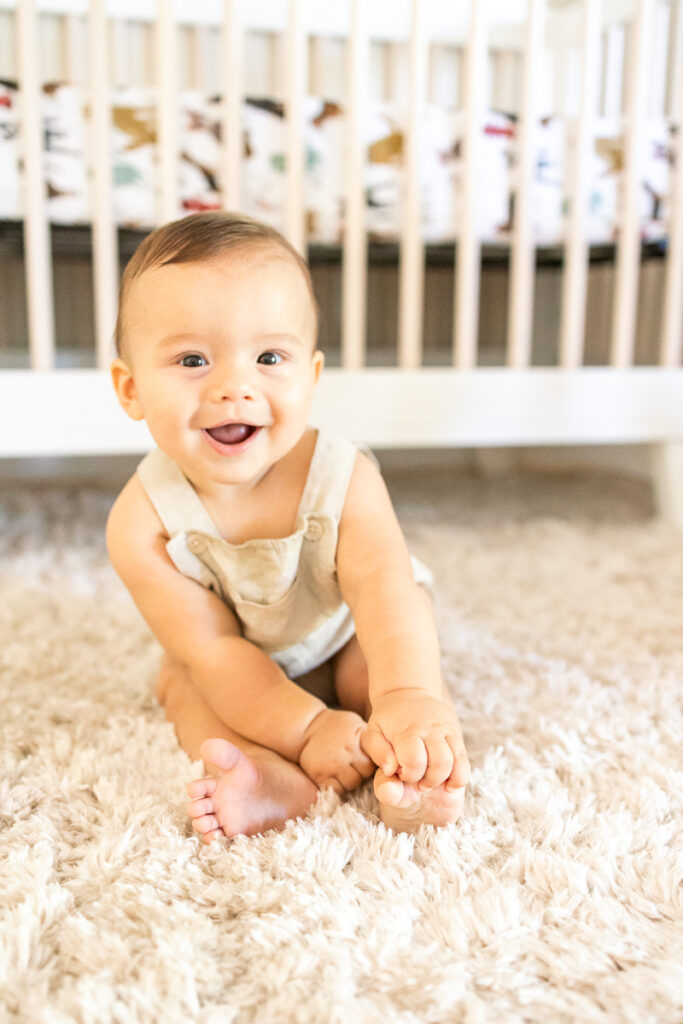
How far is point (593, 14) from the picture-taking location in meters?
1.28

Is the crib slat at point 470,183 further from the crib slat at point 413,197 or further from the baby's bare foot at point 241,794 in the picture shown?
the baby's bare foot at point 241,794

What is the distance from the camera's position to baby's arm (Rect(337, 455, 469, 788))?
0.52m

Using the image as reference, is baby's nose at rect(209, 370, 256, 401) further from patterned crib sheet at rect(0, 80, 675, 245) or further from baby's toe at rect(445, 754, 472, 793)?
patterned crib sheet at rect(0, 80, 675, 245)

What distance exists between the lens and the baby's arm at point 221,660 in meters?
0.63

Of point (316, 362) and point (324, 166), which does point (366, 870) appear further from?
point (324, 166)

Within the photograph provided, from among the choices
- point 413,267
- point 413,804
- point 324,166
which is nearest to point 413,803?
point 413,804

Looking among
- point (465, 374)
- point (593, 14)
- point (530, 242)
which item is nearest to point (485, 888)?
point (465, 374)

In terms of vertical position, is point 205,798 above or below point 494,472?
above

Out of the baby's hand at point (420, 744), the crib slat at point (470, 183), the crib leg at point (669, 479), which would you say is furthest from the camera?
the crib leg at point (669, 479)

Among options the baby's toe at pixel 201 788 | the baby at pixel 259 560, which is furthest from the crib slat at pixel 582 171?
the baby's toe at pixel 201 788

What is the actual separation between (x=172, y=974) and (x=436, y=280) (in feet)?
6.53

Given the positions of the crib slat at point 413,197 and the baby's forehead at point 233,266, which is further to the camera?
the crib slat at point 413,197

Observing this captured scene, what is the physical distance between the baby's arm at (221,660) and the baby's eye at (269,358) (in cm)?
17

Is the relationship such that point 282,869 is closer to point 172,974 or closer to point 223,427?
point 172,974
